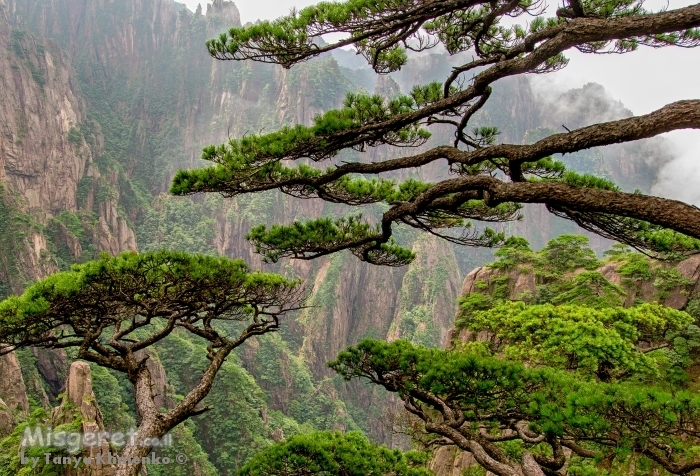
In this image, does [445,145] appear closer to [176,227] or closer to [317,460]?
[317,460]

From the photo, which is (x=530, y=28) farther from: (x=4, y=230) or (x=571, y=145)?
(x=4, y=230)

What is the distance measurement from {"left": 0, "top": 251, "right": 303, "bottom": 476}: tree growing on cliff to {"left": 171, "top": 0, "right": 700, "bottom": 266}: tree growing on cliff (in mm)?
974

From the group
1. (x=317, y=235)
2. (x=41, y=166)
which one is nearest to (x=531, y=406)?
(x=317, y=235)

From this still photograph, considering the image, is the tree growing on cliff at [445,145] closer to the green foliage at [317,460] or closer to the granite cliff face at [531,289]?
the green foliage at [317,460]

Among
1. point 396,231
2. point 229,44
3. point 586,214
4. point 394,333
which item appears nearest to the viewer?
point 586,214

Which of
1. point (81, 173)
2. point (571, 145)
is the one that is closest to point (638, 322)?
point (571, 145)

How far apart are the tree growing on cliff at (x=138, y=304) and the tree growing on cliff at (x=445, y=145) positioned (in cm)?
97

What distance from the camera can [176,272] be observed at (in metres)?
5.31

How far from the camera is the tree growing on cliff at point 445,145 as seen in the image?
272 centimetres

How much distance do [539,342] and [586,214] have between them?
625 cm

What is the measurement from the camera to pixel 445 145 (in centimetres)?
345

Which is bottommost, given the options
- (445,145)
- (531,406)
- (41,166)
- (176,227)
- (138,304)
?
(176,227)

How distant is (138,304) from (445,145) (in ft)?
13.7

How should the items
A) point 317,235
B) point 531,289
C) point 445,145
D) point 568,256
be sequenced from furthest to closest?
point 568,256 < point 531,289 < point 317,235 < point 445,145
